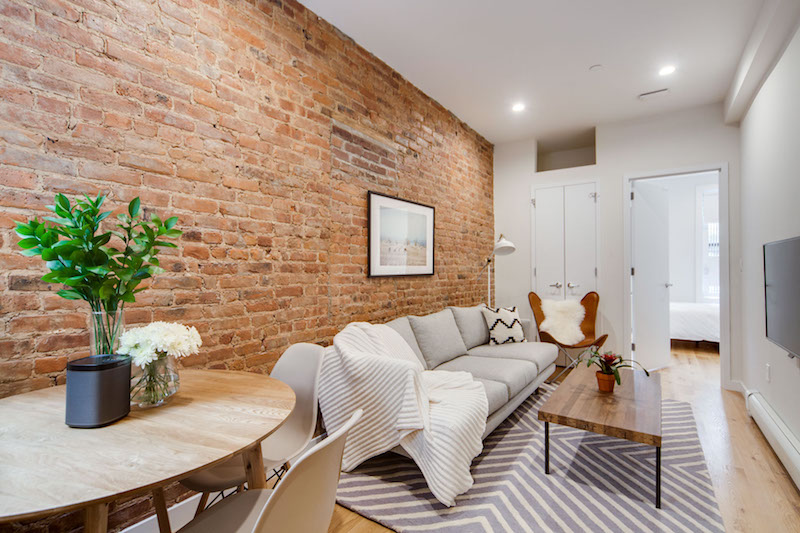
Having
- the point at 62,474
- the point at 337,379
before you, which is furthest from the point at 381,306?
the point at 62,474

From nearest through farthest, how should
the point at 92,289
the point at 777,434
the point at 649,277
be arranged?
the point at 92,289, the point at 777,434, the point at 649,277

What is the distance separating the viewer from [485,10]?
2584 mm

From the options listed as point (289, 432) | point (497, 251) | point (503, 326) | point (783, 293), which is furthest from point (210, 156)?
point (783, 293)

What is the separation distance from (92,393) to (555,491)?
7.15ft

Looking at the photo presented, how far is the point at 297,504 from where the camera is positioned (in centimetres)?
91

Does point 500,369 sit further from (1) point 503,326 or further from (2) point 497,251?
(2) point 497,251

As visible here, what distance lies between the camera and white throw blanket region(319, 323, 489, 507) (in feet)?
6.52

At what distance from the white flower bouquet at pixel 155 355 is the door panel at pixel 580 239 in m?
4.54

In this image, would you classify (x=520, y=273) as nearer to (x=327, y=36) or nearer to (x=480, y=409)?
(x=480, y=409)

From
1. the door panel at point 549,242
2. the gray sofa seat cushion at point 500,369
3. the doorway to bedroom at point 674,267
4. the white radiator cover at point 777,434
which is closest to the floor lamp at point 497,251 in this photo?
the door panel at point 549,242

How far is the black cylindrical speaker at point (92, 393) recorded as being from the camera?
41.9 inches

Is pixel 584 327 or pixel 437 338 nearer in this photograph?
pixel 437 338

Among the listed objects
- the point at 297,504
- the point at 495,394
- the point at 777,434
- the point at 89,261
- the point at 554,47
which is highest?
the point at 554,47

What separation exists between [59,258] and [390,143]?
2.65m
